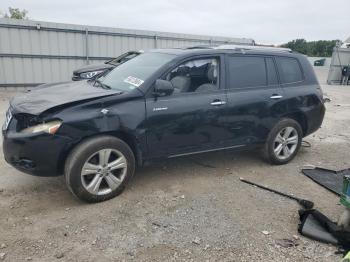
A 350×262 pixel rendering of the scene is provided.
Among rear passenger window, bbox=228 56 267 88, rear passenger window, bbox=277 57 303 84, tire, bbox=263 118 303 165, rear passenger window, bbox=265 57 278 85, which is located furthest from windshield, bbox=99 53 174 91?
tire, bbox=263 118 303 165

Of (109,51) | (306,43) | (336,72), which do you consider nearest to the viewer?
(109,51)

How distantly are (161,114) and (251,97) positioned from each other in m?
1.52

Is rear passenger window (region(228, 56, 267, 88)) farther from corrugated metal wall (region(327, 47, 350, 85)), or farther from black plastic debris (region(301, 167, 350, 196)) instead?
corrugated metal wall (region(327, 47, 350, 85))

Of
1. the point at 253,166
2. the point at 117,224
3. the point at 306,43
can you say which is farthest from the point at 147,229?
the point at 306,43

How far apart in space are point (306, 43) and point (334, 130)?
53435mm

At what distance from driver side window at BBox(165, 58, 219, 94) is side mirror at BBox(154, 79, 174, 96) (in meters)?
0.18

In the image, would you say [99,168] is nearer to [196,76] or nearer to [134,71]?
[134,71]

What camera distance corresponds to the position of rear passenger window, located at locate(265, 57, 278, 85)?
541 cm

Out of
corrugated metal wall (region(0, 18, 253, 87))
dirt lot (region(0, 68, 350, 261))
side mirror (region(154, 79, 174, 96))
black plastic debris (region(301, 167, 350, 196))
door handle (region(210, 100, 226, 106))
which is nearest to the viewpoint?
dirt lot (region(0, 68, 350, 261))

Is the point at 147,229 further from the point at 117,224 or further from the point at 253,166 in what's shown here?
the point at 253,166

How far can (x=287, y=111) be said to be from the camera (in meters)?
5.55

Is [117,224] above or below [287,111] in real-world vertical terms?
below

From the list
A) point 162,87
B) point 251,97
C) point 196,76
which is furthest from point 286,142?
point 162,87

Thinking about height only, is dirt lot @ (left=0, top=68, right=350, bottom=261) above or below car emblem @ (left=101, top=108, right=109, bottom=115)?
below
